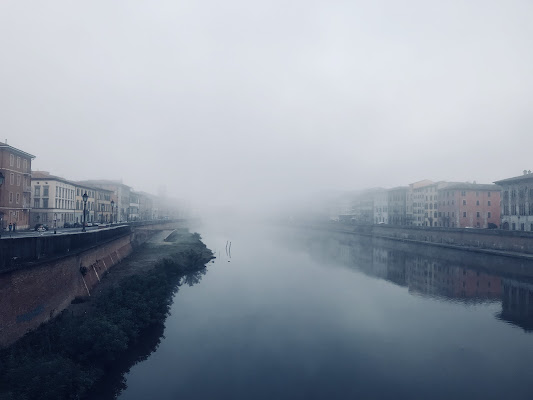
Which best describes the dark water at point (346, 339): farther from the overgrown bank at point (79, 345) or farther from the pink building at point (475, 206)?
the pink building at point (475, 206)

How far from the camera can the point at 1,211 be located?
37.0 meters

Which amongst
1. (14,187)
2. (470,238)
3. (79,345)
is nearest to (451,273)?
(470,238)

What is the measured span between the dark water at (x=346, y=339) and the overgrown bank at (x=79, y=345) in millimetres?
1443

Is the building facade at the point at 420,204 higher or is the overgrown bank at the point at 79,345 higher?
the building facade at the point at 420,204

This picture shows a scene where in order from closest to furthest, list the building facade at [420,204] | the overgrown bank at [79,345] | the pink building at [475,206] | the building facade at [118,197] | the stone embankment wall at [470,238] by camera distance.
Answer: the overgrown bank at [79,345]
the stone embankment wall at [470,238]
the pink building at [475,206]
the building facade at [118,197]
the building facade at [420,204]

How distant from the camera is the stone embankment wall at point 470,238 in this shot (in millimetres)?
41469

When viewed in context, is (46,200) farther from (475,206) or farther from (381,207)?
(381,207)

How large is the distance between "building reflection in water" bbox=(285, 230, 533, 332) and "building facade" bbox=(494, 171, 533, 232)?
11281mm

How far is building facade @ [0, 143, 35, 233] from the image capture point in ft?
124

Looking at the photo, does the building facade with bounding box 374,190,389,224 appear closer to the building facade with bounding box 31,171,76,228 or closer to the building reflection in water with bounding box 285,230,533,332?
the building reflection in water with bounding box 285,230,533,332

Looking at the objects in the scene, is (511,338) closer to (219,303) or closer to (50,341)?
(219,303)

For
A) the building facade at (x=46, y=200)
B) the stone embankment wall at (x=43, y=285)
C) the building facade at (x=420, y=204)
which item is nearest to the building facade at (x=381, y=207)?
the building facade at (x=420, y=204)

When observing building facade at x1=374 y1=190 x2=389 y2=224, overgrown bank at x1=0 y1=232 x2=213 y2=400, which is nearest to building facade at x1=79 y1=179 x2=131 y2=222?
→ overgrown bank at x1=0 y1=232 x2=213 y2=400

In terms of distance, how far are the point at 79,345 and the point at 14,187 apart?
108ft
